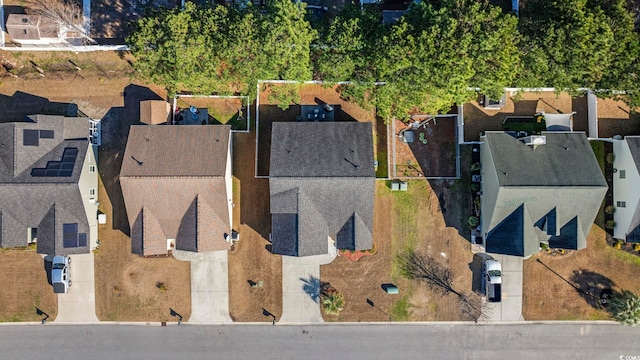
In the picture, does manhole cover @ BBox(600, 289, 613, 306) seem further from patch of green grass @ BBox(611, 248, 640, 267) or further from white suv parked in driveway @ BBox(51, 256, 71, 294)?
white suv parked in driveway @ BBox(51, 256, 71, 294)

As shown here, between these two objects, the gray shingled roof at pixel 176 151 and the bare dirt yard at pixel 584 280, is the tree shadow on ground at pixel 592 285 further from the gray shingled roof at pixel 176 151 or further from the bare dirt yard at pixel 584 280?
the gray shingled roof at pixel 176 151

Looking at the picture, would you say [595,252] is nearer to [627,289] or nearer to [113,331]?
[627,289]

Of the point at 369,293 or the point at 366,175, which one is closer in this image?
the point at 366,175

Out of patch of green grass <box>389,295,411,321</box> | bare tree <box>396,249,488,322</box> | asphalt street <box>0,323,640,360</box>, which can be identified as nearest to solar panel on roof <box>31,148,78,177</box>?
asphalt street <box>0,323,640,360</box>

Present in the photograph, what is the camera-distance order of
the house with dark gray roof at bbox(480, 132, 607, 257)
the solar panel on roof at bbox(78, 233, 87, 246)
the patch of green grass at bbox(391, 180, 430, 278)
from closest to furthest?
the house with dark gray roof at bbox(480, 132, 607, 257) → the solar panel on roof at bbox(78, 233, 87, 246) → the patch of green grass at bbox(391, 180, 430, 278)

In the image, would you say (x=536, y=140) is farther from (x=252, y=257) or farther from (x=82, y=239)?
(x=82, y=239)

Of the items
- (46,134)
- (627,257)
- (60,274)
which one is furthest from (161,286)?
(627,257)

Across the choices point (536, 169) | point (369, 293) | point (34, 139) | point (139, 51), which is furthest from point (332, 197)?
point (34, 139)
